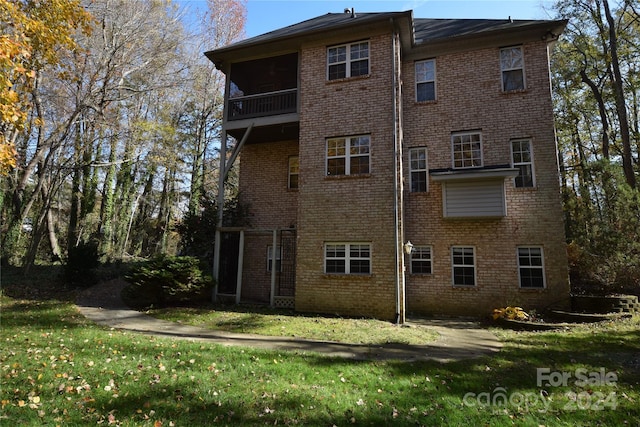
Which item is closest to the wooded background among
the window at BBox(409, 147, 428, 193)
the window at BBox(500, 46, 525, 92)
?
the window at BBox(500, 46, 525, 92)

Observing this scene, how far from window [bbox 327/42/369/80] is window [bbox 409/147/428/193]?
3479 millimetres

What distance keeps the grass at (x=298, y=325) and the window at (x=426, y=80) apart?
8534mm

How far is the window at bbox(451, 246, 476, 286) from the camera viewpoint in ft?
38.4

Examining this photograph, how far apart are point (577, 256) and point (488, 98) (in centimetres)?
655

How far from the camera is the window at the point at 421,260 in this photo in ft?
40.0

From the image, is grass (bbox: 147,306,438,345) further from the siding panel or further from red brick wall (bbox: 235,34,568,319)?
the siding panel

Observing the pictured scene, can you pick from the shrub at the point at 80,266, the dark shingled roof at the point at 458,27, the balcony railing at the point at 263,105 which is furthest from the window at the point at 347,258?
the shrub at the point at 80,266

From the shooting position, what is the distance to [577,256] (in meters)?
12.7

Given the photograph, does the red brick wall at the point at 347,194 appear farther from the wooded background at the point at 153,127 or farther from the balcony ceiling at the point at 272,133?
the wooded background at the point at 153,127

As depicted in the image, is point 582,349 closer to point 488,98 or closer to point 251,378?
point 251,378

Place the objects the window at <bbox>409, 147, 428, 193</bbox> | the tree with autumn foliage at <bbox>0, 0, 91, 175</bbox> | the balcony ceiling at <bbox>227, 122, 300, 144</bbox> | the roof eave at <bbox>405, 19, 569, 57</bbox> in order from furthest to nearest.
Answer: the balcony ceiling at <bbox>227, 122, 300, 144</bbox>
the window at <bbox>409, 147, 428, 193</bbox>
the roof eave at <bbox>405, 19, 569, 57</bbox>
the tree with autumn foliage at <bbox>0, 0, 91, 175</bbox>

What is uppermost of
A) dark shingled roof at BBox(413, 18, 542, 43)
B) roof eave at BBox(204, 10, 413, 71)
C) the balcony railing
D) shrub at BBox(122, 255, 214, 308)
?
dark shingled roof at BBox(413, 18, 542, 43)

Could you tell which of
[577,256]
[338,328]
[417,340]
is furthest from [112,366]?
[577,256]

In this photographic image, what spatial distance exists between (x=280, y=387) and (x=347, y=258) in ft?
21.1
